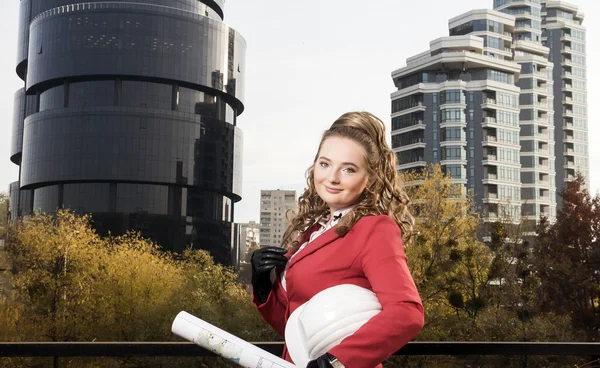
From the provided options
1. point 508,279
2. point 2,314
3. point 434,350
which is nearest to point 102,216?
point 2,314

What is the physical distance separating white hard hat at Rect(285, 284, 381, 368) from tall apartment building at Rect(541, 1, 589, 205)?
7327cm

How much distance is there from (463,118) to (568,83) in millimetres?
24930

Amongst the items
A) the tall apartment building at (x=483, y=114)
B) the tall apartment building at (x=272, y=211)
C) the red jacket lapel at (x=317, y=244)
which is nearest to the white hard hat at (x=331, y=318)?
the red jacket lapel at (x=317, y=244)

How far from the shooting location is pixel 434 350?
3.42 metres

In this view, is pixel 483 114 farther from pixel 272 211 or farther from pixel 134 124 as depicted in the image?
pixel 272 211

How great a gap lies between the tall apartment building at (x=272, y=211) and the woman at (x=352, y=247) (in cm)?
11658

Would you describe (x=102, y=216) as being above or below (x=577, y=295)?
above

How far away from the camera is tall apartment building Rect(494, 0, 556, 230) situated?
207 ft

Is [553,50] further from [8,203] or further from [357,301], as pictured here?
[357,301]

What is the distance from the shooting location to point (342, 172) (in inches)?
88.0

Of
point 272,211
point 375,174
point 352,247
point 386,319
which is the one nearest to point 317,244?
point 352,247

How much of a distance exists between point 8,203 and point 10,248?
95.1 ft

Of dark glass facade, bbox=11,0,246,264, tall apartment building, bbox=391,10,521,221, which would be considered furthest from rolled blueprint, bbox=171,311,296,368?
tall apartment building, bbox=391,10,521,221

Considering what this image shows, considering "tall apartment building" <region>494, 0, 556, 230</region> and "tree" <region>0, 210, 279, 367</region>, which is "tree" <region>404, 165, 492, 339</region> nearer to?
"tree" <region>0, 210, 279, 367</region>
